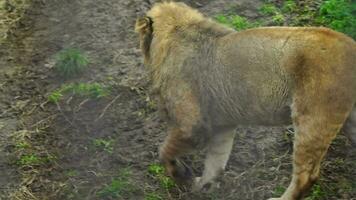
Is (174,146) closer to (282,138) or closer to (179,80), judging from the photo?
(179,80)

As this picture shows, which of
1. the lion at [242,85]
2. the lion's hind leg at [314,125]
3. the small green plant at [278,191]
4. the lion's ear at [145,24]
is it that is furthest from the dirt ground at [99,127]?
the lion's ear at [145,24]

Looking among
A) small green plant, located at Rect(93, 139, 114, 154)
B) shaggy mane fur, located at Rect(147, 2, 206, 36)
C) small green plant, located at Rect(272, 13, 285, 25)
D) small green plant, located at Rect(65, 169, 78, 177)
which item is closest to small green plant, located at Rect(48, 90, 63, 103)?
small green plant, located at Rect(93, 139, 114, 154)

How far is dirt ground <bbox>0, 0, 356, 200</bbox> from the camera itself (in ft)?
22.4

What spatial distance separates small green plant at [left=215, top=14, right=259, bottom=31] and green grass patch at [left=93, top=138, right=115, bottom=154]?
187 cm

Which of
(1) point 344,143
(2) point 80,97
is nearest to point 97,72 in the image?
(2) point 80,97

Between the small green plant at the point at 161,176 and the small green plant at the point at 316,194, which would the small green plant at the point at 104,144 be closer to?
the small green plant at the point at 161,176

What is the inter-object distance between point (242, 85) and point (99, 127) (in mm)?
1699

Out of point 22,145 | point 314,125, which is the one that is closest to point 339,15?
point 314,125

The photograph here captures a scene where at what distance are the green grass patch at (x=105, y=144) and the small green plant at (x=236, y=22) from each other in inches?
73.5

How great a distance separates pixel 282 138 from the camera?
7219mm

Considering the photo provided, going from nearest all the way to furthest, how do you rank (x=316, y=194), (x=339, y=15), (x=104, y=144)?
(x=316, y=194) < (x=104, y=144) < (x=339, y=15)

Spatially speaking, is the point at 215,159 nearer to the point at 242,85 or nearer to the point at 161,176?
the point at 161,176

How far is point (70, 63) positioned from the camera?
819 centimetres

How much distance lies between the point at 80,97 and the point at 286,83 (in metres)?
2.49
